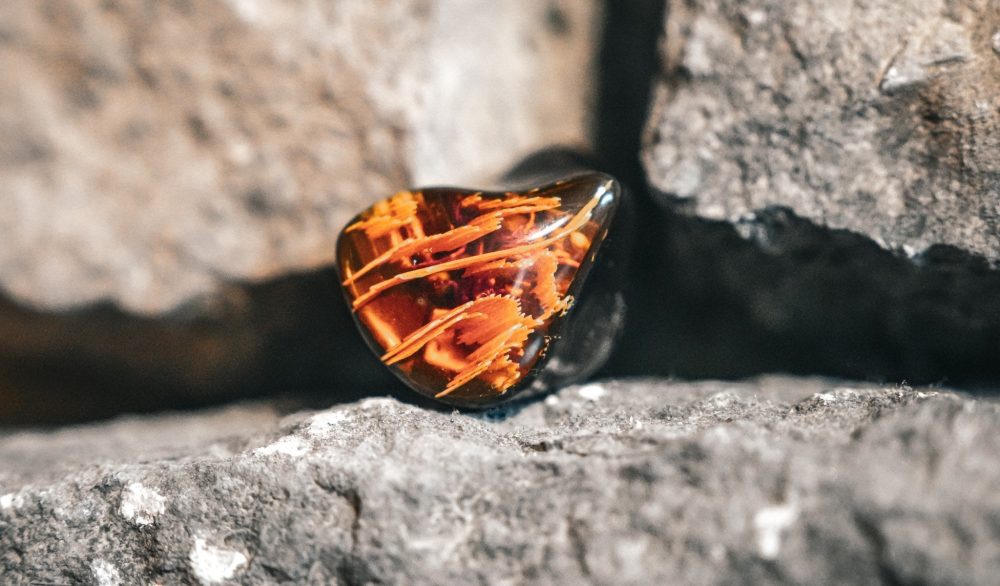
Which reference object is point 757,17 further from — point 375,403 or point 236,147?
point 236,147

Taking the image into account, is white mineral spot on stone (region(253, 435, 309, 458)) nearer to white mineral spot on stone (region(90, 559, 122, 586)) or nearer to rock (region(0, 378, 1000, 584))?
rock (region(0, 378, 1000, 584))

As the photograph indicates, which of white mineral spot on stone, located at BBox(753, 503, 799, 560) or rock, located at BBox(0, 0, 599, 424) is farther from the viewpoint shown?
rock, located at BBox(0, 0, 599, 424)

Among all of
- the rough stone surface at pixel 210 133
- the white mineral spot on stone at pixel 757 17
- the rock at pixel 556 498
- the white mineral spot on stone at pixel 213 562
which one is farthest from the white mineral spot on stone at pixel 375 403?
the white mineral spot on stone at pixel 757 17

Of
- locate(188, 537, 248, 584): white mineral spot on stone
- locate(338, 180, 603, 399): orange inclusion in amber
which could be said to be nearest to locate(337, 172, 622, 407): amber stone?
locate(338, 180, 603, 399): orange inclusion in amber

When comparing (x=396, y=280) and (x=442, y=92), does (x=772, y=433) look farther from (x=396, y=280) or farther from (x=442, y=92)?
(x=442, y=92)

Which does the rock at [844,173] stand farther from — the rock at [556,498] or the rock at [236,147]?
the rock at [236,147]

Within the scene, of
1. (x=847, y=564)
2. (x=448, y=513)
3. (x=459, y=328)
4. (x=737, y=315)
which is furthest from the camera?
(x=737, y=315)

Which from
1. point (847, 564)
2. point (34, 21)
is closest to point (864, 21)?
point (847, 564)
